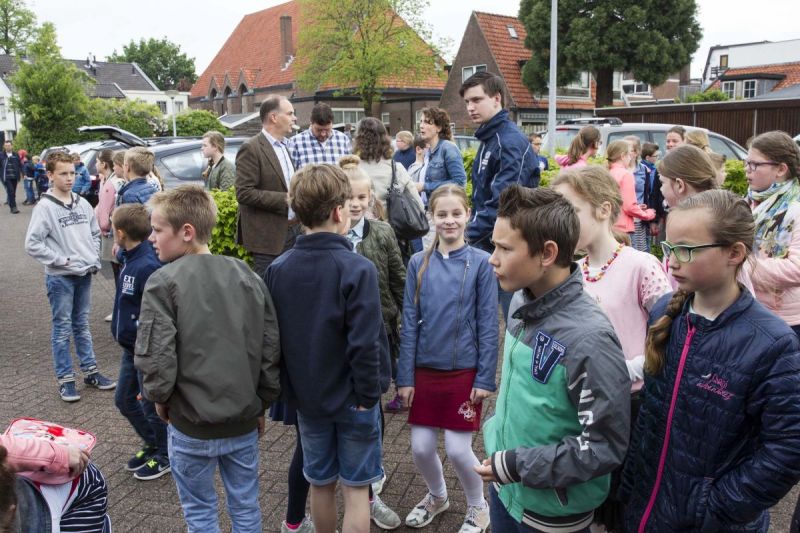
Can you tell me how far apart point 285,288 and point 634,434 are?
156 centimetres

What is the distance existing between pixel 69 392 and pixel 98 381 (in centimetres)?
32

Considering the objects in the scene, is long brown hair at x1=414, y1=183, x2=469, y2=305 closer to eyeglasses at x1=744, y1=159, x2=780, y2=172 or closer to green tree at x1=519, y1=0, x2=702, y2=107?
eyeglasses at x1=744, y1=159, x2=780, y2=172

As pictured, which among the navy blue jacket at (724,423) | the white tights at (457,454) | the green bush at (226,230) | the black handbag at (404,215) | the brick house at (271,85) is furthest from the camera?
the brick house at (271,85)

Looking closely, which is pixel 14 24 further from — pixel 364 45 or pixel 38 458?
pixel 38 458

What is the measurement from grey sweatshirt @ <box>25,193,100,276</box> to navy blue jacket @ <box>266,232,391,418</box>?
3.52m

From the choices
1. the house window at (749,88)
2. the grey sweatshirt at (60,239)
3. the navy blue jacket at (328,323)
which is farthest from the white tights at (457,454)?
the house window at (749,88)

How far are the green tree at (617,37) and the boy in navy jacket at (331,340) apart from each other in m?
34.3

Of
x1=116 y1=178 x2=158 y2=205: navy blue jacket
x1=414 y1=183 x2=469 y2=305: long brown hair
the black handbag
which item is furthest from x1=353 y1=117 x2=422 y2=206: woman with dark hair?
x1=116 y1=178 x2=158 y2=205: navy blue jacket

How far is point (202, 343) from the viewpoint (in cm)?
281

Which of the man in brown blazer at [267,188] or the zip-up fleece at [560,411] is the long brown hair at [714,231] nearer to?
the zip-up fleece at [560,411]

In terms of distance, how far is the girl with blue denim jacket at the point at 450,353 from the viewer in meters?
3.50

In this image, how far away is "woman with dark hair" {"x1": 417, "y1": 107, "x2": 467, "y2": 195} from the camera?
695 cm

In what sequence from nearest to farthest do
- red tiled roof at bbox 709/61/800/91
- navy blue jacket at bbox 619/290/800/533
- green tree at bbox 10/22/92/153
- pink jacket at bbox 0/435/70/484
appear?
navy blue jacket at bbox 619/290/800/533
pink jacket at bbox 0/435/70/484
green tree at bbox 10/22/92/153
red tiled roof at bbox 709/61/800/91

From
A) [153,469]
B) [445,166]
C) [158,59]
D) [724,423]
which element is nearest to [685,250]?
[724,423]
